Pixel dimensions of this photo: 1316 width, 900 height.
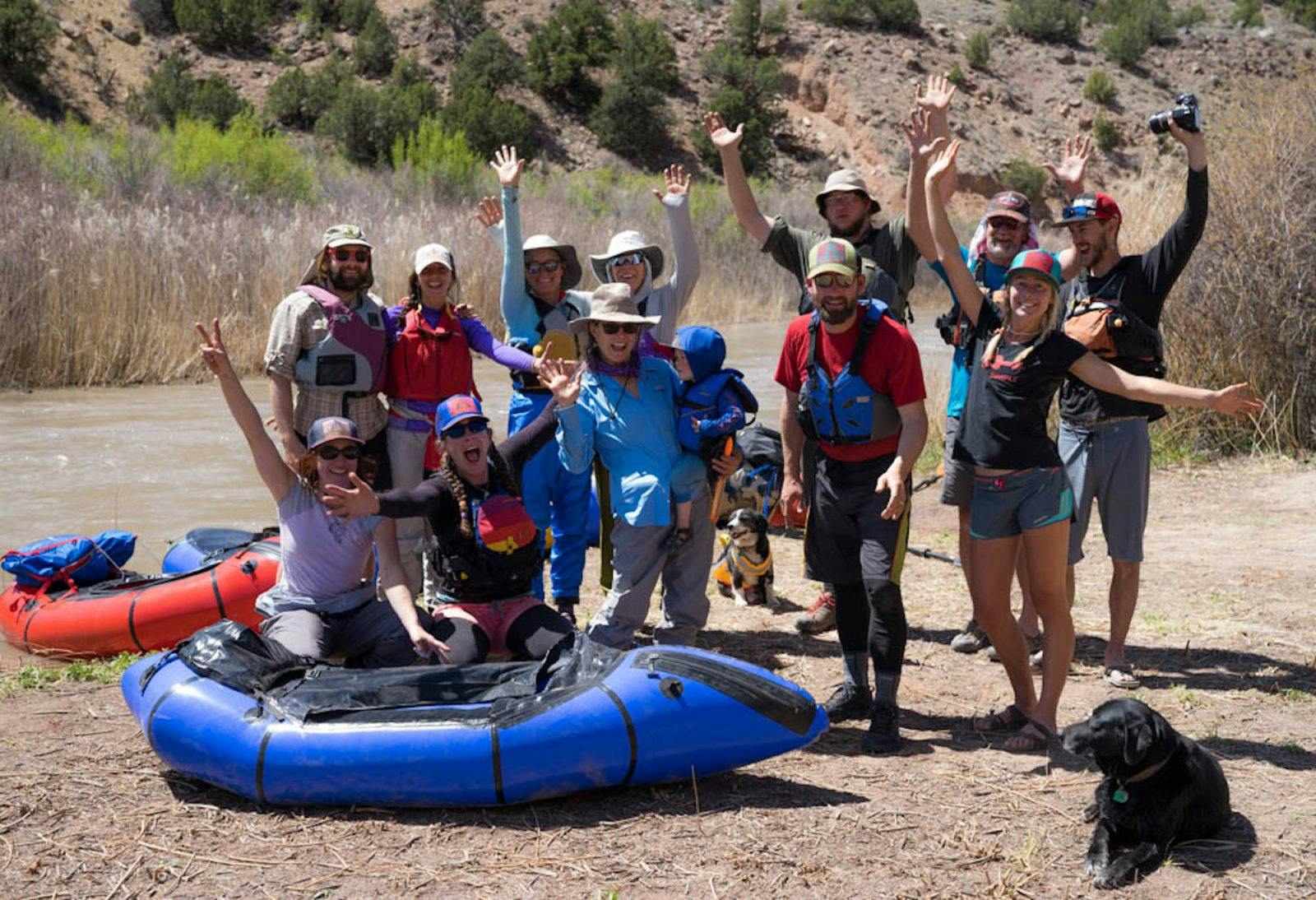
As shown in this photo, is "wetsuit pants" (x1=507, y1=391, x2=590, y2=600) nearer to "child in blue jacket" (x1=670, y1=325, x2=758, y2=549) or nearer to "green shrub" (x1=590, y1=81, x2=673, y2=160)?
"child in blue jacket" (x1=670, y1=325, x2=758, y2=549)

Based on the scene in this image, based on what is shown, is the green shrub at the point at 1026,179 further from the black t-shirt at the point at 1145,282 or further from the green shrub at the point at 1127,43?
the black t-shirt at the point at 1145,282

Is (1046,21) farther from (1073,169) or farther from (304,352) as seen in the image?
(304,352)

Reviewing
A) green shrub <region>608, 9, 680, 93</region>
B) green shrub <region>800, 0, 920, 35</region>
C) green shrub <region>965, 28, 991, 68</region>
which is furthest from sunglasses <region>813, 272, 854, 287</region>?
green shrub <region>800, 0, 920, 35</region>

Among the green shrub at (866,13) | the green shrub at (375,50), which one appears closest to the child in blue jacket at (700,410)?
the green shrub at (375,50)

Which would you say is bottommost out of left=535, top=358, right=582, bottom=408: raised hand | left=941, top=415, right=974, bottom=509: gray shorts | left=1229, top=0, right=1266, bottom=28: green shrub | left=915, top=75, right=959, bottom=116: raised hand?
left=941, top=415, right=974, bottom=509: gray shorts

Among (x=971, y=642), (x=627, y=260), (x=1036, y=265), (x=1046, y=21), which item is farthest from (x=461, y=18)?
(x=1036, y=265)

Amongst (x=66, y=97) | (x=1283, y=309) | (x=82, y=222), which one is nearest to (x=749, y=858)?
(x=1283, y=309)

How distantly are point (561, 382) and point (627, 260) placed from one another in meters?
1.13

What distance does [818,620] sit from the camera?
20.7ft

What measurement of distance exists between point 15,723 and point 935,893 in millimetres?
3412

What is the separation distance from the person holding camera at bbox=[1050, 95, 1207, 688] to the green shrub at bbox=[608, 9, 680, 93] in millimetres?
34655

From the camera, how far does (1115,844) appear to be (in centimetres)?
377

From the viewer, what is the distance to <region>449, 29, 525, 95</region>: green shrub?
38.0m

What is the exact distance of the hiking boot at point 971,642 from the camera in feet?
19.7
